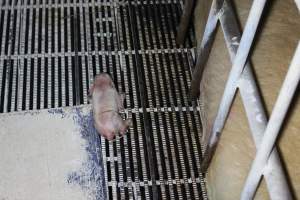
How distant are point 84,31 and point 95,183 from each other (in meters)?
0.88

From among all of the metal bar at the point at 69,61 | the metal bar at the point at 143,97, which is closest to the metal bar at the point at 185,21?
the metal bar at the point at 143,97

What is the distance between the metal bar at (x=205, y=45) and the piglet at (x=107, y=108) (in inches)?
14.3

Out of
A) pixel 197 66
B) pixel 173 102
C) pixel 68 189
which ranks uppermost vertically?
pixel 197 66

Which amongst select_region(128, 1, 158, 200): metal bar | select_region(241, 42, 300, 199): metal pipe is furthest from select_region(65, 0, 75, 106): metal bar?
select_region(241, 42, 300, 199): metal pipe

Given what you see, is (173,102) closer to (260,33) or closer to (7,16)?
(260,33)

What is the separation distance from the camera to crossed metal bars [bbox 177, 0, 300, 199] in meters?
1.08

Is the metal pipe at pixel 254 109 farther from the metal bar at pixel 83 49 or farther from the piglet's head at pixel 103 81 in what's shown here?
the metal bar at pixel 83 49

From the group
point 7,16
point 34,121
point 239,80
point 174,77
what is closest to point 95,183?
point 34,121

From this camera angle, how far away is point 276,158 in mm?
1229

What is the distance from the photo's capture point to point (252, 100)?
141 cm

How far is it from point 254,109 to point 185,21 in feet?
3.35

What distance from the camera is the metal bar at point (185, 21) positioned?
223 cm

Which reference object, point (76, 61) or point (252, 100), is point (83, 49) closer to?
point (76, 61)

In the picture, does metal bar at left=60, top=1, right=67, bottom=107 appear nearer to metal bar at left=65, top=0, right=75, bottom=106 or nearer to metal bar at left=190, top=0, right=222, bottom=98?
metal bar at left=65, top=0, right=75, bottom=106
